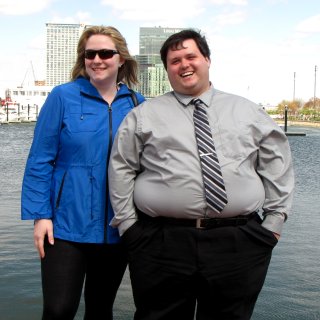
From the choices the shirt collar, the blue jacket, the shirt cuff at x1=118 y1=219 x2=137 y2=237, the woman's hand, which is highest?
the shirt collar

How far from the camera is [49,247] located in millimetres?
3137

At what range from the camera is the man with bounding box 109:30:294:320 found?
2.89 metres

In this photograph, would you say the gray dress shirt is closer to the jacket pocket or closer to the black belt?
the black belt

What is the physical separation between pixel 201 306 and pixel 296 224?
6057 millimetres

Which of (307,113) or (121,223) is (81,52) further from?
(307,113)

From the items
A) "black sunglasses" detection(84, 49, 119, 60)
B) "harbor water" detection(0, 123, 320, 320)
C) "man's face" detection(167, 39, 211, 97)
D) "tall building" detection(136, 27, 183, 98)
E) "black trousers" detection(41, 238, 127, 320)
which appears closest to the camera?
"man's face" detection(167, 39, 211, 97)

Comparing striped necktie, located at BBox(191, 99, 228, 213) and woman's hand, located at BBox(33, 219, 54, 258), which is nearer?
striped necktie, located at BBox(191, 99, 228, 213)

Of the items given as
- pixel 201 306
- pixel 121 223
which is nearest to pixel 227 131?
pixel 121 223

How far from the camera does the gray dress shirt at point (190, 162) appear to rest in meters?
2.88

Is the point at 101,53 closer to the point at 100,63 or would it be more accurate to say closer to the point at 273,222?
the point at 100,63

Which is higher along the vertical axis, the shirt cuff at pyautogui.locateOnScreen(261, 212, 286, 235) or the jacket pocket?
the jacket pocket

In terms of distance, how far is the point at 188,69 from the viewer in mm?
2980

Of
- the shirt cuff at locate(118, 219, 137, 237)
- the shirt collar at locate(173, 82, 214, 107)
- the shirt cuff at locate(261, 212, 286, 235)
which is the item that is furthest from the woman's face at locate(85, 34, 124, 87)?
the shirt cuff at locate(261, 212, 286, 235)

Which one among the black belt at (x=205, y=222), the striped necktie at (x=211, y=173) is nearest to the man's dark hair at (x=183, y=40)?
the striped necktie at (x=211, y=173)
